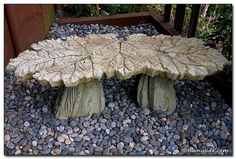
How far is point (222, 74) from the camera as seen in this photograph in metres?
2.42

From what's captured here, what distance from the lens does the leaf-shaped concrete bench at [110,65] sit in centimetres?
183

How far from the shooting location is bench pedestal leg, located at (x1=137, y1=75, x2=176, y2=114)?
6.88 ft

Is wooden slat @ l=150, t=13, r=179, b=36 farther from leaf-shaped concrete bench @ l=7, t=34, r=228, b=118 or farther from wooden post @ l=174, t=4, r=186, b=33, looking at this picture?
leaf-shaped concrete bench @ l=7, t=34, r=228, b=118

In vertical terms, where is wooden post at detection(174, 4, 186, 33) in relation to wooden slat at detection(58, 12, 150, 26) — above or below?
above

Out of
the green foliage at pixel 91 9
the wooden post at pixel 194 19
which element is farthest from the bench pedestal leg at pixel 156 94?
the green foliage at pixel 91 9

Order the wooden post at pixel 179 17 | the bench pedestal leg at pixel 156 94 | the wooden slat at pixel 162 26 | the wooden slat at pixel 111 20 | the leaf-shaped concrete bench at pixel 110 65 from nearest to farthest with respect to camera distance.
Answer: the leaf-shaped concrete bench at pixel 110 65, the bench pedestal leg at pixel 156 94, the wooden post at pixel 179 17, the wooden slat at pixel 162 26, the wooden slat at pixel 111 20

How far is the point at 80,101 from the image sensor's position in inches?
81.1

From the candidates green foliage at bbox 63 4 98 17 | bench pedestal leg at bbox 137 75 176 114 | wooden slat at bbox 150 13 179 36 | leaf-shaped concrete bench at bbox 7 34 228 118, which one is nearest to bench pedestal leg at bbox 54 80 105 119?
leaf-shaped concrete bench at bbox 7 34 228 118

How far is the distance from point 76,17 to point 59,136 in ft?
6.56

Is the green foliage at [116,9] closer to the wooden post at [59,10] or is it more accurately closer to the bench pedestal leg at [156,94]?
the wooden post at [59,10]

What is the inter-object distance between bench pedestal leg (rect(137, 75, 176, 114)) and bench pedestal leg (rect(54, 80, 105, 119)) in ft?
0.85

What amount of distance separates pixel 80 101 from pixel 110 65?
35 centimetres

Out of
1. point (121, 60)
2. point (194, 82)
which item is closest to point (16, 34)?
point (121, 60)

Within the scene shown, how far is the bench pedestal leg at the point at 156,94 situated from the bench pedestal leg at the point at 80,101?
26cm
